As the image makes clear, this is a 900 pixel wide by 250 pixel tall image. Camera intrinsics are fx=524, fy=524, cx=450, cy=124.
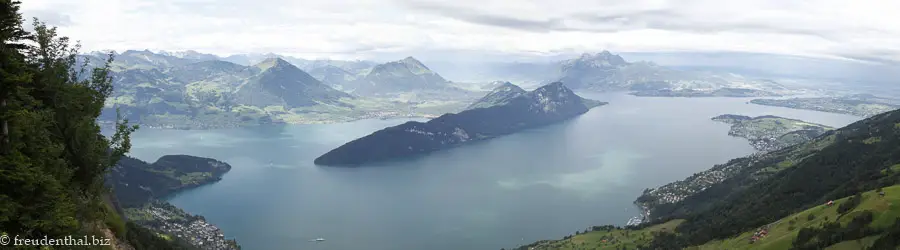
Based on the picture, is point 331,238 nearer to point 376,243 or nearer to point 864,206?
point 376,243

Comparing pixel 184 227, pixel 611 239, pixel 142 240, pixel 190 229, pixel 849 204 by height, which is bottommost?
pixel 190 229

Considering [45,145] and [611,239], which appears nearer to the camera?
[45,145]

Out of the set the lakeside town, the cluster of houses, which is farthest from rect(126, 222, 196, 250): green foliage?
the cluster of houses

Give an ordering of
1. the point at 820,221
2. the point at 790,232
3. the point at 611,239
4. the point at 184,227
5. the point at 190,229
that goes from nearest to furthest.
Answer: the point at 820,221 → the point at 790,232 → the point at 611,239 → the point at 190,229 → the point at 184,227

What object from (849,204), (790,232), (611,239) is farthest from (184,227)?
(849,204)

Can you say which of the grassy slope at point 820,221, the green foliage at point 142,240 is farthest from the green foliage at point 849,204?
the green foliage at point 142,240

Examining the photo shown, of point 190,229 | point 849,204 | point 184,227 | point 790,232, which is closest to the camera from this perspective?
point 849,204

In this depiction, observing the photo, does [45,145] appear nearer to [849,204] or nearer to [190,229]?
[849,204]
